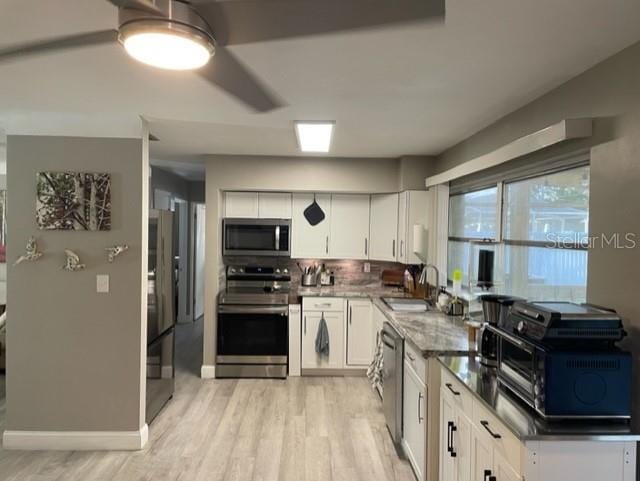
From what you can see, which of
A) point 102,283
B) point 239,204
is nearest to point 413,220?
point 239,204

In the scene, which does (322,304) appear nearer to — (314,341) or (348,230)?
(314,341)

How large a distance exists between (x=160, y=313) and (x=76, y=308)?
0.70 m

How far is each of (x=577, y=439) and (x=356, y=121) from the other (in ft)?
7.34

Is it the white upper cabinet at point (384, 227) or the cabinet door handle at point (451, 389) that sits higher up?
the white upper cabinet at point (384, 227)

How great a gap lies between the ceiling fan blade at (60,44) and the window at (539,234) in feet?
7.49

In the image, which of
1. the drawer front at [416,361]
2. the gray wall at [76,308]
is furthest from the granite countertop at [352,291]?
the gray wall at [76,308]

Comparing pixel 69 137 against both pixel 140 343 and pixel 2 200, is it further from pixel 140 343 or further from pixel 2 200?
pixel 2 200

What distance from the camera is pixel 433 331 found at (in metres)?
2.89

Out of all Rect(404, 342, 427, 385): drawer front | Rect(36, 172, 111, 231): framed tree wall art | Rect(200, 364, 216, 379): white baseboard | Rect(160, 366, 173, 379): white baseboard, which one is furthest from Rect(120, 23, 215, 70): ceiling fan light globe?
Rect(200, 364, 216, 379): white baseboard

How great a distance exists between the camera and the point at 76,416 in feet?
9.76

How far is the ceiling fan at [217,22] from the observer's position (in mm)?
1282

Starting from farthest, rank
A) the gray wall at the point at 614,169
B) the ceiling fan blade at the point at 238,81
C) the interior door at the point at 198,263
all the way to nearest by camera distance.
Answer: the interior door at the point at 198,263 → the ceiling fan blade at the point at 238,81 → the gray wall at the point at 614,169

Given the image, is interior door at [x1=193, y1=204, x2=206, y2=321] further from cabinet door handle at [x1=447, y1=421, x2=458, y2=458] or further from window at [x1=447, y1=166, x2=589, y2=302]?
cabinet door handle at [x1=447, y1=421, x2=458, y2=458]

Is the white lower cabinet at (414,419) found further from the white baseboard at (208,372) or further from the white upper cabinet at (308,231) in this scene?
the white baseboard at (208,372)
